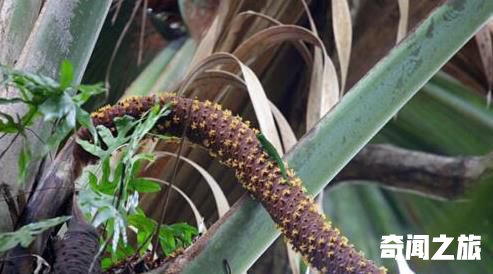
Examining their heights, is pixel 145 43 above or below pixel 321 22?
below

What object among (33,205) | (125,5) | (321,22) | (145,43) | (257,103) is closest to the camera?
(33,205)

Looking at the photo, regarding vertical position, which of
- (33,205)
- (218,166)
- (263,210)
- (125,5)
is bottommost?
(33,205)

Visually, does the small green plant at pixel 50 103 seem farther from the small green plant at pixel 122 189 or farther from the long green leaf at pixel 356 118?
the long green leaf at pixel 356 118

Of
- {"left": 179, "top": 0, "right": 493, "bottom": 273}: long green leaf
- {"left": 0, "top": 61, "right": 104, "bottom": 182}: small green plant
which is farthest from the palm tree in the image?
{"left": 0, "top": 61, "right": 104, "bottom": 182}: small green plant

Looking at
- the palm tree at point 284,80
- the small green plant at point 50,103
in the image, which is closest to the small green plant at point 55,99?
the small green plant at point 50,103

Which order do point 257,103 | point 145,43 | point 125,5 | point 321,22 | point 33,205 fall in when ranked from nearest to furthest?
point 33,205 → point 257,103 → point 321,22 → point 125,5 → point 145,43

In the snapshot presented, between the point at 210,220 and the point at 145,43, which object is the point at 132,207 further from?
the point at 145,43

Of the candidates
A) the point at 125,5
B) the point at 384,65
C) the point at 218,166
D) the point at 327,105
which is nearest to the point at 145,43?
the point at 125,5
